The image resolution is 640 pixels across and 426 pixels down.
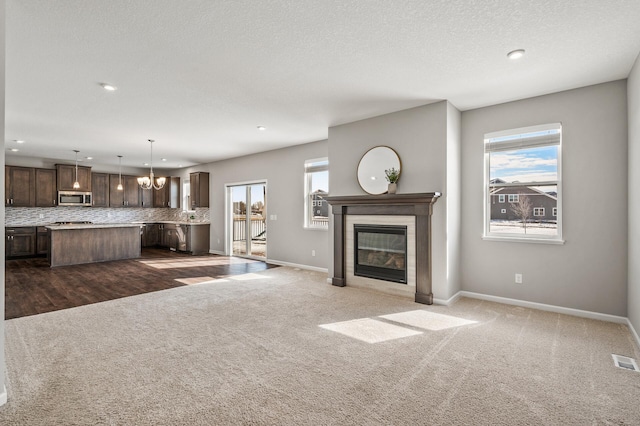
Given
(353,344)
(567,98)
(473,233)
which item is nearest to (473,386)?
(353,344)

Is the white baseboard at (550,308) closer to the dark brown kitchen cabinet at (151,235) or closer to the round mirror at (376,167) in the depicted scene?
the round mirror at (376,167)

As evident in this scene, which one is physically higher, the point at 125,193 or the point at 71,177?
the point at 71,177

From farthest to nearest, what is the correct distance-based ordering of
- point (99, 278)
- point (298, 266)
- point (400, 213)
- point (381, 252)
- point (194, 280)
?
1. point (298, 266)
2. point (99, 278)
3. point (194, 280)
4. point (381, 252)
5. point (400, 213)

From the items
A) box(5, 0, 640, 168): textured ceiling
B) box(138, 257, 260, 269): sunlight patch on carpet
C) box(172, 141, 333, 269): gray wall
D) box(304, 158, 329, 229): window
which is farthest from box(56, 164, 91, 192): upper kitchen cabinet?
box(304, 158, 329, 229): window

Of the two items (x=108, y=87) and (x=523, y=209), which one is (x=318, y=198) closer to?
(x=523, y=209)

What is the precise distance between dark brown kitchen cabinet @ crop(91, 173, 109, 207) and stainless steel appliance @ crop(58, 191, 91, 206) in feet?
0.58

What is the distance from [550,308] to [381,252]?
2.18 meters

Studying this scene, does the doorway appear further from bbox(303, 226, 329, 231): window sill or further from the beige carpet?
the beige carpet

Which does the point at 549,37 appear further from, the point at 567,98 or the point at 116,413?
the point at 116,413

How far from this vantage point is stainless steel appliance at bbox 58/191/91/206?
344 inches

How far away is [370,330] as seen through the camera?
3271 millimetres

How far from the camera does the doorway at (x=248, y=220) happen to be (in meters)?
8.02

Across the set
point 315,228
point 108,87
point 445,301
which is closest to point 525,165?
point 445,301

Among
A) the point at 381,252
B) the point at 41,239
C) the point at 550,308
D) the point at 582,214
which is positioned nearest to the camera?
the point at 582,214
